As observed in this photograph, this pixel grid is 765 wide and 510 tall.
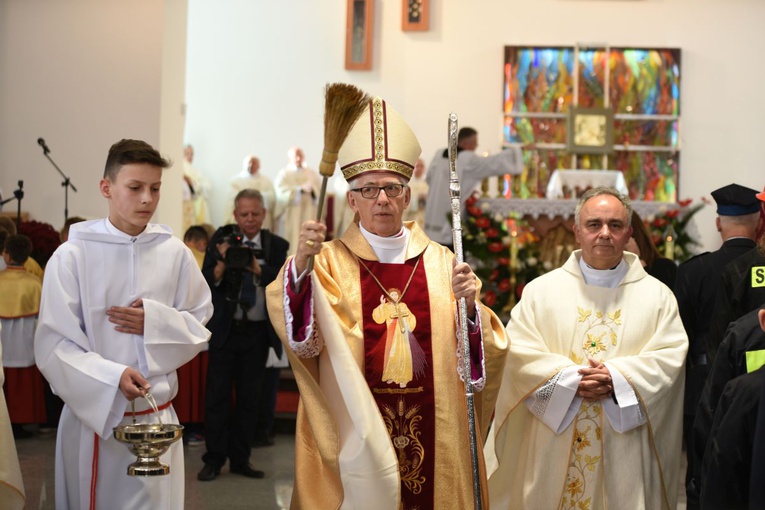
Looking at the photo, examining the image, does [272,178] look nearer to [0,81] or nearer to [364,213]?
[0,81]

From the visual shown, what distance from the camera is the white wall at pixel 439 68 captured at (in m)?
16.5

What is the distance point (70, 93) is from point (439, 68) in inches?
302

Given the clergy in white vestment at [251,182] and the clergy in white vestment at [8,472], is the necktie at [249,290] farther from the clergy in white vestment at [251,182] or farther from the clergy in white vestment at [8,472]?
the clergy in white vestment at [251,182]

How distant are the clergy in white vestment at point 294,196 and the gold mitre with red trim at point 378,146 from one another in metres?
11.3

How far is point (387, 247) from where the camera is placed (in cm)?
403

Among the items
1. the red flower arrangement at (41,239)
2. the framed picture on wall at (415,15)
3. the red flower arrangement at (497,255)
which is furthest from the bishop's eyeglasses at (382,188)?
the framed picture on wall at (415,15)

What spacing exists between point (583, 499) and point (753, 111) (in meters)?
13.8

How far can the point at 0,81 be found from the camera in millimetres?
10672

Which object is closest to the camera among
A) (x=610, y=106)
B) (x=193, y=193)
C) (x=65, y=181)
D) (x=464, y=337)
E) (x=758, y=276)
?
(x=464, y=337)

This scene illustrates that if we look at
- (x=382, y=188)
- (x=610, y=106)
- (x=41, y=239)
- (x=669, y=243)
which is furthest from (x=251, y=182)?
(x=382, y=188)

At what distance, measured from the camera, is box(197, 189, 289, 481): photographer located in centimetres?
657

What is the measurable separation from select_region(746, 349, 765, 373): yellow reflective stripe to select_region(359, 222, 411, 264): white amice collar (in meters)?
1.36

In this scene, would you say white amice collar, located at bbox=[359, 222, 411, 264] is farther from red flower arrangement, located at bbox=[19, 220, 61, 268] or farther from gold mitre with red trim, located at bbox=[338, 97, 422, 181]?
red flower arrangement, located at bbox=[19, 220, 61, 268]

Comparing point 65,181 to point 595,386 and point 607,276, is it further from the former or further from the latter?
point 595,386
